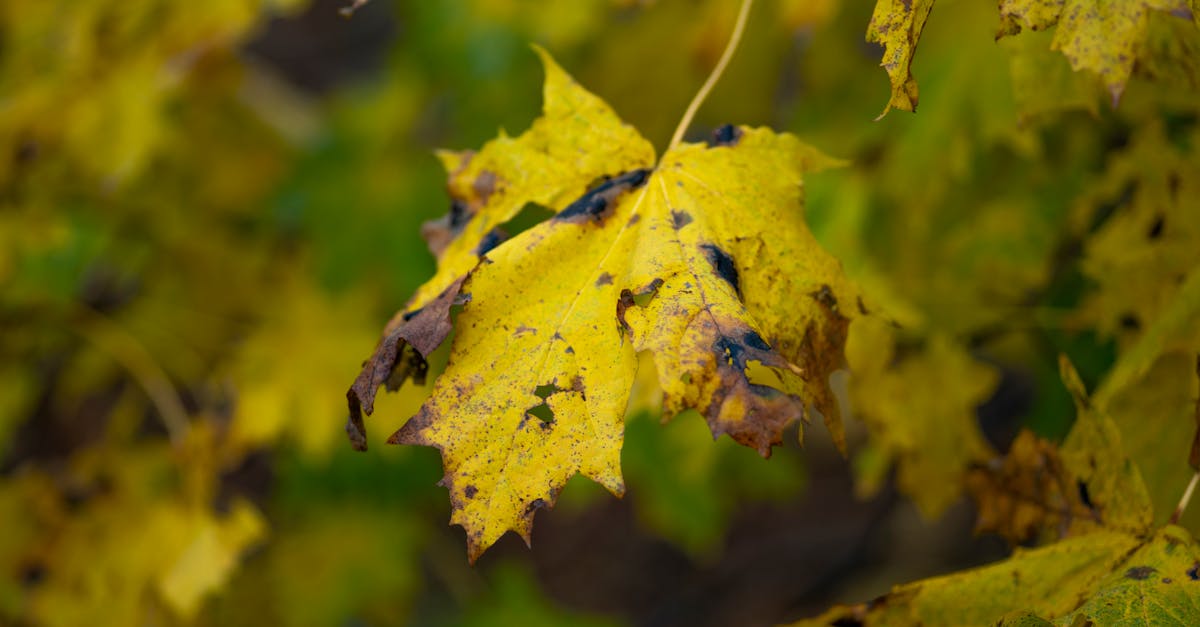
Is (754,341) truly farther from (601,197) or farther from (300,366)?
(300,366)

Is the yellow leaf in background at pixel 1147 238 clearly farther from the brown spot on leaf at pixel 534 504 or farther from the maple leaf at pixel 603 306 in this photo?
the brown spot on leaf at pixel 534 504

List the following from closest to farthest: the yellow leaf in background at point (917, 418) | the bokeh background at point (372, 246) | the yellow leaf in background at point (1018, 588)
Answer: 1. the yellow leaf in background at point (1018, 588)
2. the yellow leaf in background at point (917, 418)
3. the bokeh background at point (372, 246)

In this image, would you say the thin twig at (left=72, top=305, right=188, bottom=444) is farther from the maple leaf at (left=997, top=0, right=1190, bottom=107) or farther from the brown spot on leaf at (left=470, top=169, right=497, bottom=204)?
the maple leaf at (left=997, top=0, right=1190, bottom=107)

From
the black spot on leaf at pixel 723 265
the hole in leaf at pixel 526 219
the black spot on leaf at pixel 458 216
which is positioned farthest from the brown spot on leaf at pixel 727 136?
the hole in leaf at pixel 526 219

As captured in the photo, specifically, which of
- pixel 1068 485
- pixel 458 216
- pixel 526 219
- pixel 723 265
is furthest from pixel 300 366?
pixel 1068 485

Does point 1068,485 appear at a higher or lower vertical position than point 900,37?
lower

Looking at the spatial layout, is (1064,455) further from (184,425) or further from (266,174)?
(266,174)
